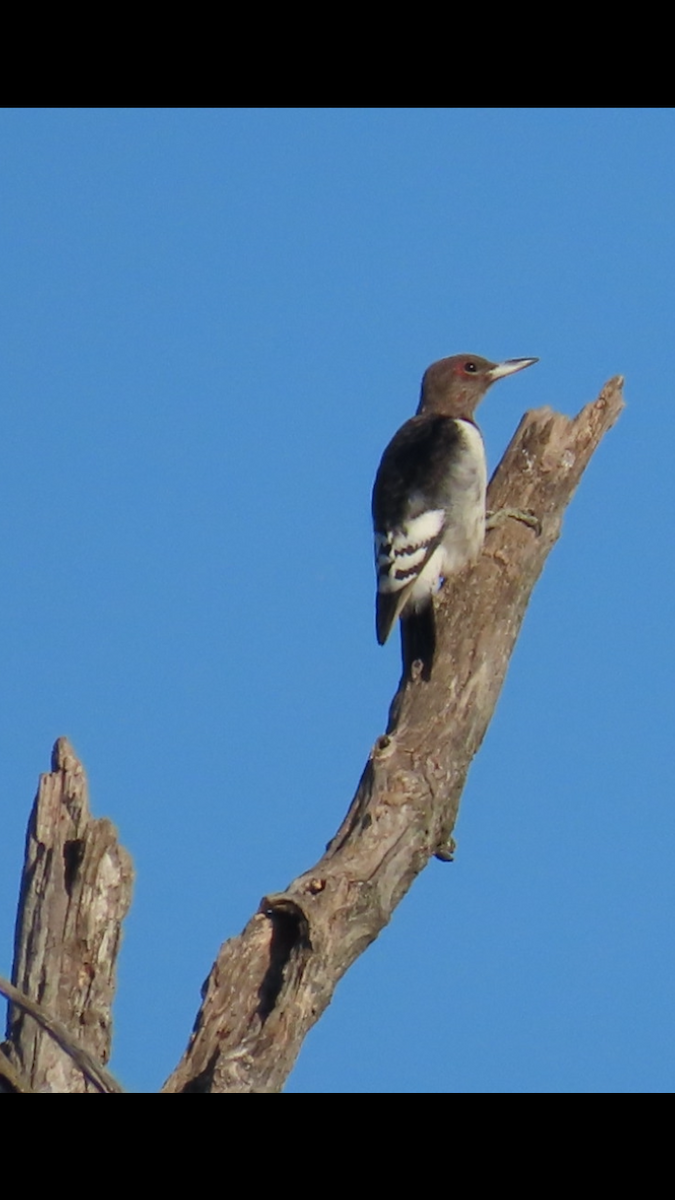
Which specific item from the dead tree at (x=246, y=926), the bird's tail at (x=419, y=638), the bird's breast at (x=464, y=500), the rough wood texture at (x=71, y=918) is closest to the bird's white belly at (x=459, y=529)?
the bird's breast at (x=464, y=500)

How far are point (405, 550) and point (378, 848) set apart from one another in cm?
229

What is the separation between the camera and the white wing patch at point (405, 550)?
24.1 feet

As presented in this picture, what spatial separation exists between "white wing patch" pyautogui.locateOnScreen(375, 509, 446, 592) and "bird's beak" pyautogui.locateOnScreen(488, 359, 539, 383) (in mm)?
1553

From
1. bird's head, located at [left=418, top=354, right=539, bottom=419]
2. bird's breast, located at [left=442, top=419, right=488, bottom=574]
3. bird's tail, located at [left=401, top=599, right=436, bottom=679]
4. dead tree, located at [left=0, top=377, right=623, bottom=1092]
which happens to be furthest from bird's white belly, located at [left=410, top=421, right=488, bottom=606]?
dead tree, located at [left=0, top=377, right=623, bottom=1092]

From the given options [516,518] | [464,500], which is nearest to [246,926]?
[516,518]

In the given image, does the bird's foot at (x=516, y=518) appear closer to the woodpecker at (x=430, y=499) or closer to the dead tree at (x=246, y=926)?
the woodpecker at (x=430, y=499)

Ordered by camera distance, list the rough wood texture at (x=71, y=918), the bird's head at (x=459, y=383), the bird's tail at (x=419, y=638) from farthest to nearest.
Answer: the bird's head at (x=459, y=383) < the bird's tail at (x=419, y=638) < the rough wood texture at (x=71, y=918)

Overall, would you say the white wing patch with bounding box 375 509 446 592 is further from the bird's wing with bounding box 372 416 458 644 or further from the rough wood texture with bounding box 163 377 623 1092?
the rough wood texture with bounding box 163 377 623 1092

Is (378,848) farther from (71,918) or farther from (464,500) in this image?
(464,500)

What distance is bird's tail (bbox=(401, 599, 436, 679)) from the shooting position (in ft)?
21.6

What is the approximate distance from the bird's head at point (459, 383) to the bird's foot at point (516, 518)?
1843 millimetres

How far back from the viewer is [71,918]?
529cm
